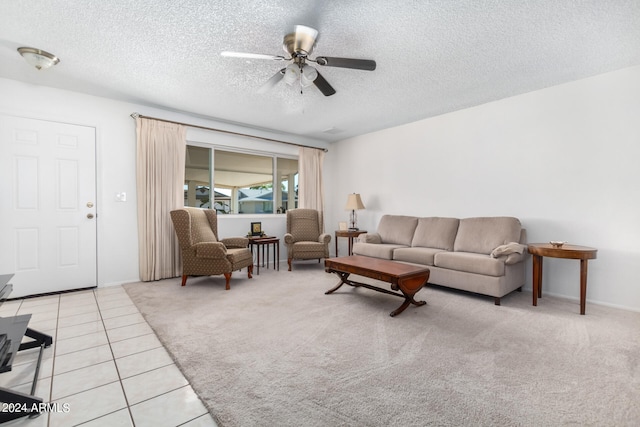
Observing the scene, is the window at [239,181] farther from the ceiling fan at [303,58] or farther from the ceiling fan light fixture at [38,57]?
the ceiling fan at [303,58]

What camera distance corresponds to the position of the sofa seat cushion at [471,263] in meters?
3.08

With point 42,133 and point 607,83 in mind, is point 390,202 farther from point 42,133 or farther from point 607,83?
point 42,133

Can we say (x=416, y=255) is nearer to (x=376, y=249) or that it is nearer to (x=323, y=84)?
(x=376, y=249)

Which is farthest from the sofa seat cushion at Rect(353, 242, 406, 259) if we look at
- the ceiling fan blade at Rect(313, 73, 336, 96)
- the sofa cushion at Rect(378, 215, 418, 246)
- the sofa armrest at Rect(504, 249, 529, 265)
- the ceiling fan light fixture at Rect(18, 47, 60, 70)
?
the ceiling fan light fixture at Rect(18, 47, 60, 70)

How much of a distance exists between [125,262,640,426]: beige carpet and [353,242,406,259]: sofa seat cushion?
1035mm

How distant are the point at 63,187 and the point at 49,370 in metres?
2.64

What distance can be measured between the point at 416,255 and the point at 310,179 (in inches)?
115

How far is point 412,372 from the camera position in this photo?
178 centimetres

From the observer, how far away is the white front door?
3.26 meters

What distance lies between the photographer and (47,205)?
347 centimetres

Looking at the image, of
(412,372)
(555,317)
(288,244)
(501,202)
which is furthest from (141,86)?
(555,317)

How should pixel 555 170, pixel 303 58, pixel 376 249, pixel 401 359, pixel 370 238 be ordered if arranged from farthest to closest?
pixel 370 238
pixel 376 249
pixel 555 170
pixel 303 58
pixel 401 359

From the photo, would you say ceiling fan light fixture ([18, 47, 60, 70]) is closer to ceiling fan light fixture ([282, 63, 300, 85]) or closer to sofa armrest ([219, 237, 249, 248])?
ceiling fan light fixture ([282, 63, 300, 85])

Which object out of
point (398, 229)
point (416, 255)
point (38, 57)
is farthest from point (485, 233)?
point (38, 57)
